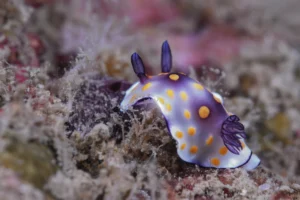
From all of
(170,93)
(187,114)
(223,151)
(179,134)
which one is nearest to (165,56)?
(170,93)

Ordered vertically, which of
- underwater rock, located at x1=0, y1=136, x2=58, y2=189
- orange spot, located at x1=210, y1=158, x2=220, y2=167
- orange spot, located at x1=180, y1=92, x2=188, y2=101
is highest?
underwater rock, located at x1=0, y1=136, x2=58, y2=189

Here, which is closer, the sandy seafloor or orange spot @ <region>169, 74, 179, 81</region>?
the sandy seafloor

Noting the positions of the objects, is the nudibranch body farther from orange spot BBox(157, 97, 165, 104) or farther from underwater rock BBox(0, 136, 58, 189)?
underwater rock BBox(0, 136, 58, 189)

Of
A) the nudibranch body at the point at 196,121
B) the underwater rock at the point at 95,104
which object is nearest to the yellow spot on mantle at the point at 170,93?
the nudibranch body at the point at 196,121

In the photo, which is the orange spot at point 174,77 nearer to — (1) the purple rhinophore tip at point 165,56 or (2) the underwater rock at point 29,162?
(1) the purple rhinophore tip at point 165,56

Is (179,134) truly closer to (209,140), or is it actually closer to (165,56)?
(209,140)

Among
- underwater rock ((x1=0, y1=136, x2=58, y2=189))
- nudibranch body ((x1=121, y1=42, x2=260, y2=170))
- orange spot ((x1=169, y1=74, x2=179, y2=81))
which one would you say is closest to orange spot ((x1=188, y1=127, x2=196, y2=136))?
nudibranch body ((x1=121, y1=42, x2=260, y2=170))

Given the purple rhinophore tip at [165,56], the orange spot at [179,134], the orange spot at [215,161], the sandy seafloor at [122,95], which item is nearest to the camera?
the sandy seafloor at [122,95]

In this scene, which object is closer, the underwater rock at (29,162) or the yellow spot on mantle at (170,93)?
the underwater rock at (29,162)
